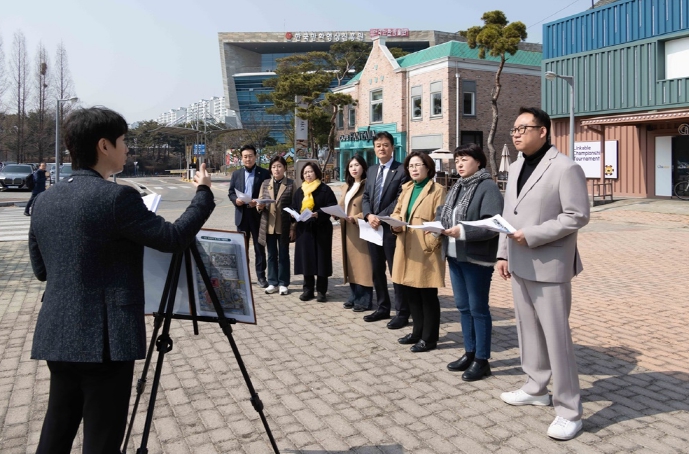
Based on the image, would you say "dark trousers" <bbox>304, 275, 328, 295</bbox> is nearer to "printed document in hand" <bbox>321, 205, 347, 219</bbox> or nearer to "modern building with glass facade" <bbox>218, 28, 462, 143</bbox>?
"printed document in hand" <bbox>321, 205, 347, 219</bbox>

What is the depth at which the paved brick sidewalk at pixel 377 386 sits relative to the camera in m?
3.99

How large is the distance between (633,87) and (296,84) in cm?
2544

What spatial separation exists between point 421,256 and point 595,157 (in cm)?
2289

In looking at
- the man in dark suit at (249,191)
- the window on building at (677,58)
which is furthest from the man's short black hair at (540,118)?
the window on building at (677,58)

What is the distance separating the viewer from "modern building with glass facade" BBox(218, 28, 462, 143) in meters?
95.0

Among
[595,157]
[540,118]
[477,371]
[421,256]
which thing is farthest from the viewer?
[595,157]

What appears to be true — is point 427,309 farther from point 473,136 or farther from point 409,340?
point 473,136

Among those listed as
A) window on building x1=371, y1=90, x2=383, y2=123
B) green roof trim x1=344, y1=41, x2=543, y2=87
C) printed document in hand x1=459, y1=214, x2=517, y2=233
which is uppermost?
green roof trim x1=344, y1=41, x2=543, y2=87

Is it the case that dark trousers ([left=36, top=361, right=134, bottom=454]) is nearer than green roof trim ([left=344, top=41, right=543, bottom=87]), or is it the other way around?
dark trousers ([left=36, top=361, right=134, bottom=454])

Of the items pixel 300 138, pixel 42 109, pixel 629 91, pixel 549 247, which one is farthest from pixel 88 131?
pixel 42 109

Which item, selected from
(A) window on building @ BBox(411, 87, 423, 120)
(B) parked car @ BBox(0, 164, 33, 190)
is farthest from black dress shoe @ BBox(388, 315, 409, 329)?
(B) parked car @ BBox(0, 164, 33, 190)

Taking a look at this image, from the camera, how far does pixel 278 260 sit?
351 inches

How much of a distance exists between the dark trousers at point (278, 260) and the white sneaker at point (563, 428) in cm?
505

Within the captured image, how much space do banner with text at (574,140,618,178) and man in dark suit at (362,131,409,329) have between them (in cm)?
2101
